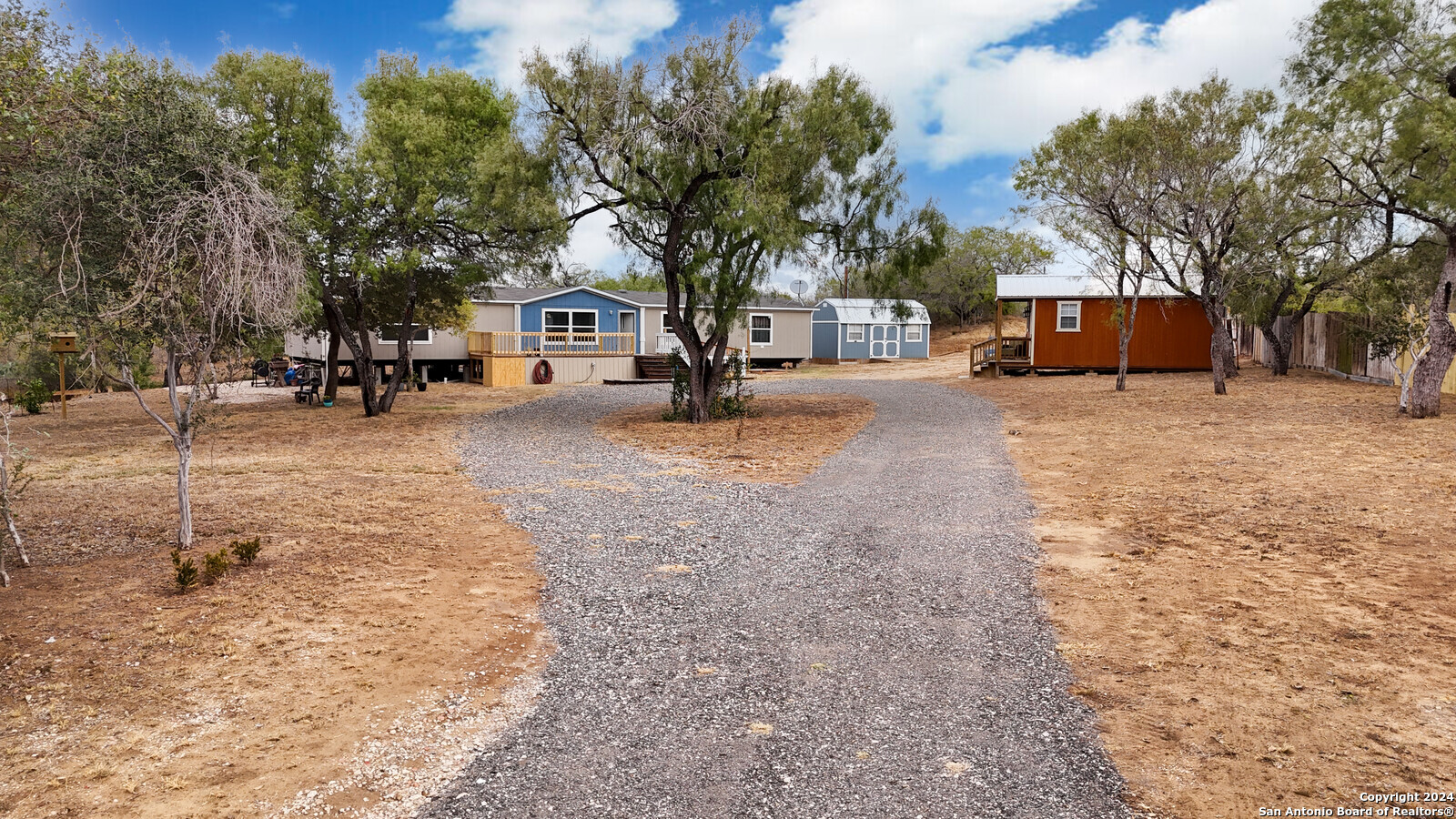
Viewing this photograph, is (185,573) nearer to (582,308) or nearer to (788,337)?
(582,308)

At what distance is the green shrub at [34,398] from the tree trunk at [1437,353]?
27.9 meters

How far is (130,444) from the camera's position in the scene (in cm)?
1377

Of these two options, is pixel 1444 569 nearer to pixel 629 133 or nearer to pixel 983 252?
pixel 629 133

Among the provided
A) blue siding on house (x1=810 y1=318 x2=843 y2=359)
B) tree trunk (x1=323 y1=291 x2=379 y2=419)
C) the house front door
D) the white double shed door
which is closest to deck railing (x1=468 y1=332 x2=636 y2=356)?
the house front door

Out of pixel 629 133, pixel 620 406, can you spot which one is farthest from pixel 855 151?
pixel 620 406

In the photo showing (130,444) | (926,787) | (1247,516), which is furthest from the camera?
(130,444)

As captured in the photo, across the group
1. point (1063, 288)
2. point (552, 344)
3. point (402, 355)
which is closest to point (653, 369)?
point (552, 344)

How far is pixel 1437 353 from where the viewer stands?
13828mm

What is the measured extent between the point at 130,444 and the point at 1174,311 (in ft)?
92.2

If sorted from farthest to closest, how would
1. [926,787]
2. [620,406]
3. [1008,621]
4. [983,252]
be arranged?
[983,252] < [620,406] < [1008,621] < [926,787]

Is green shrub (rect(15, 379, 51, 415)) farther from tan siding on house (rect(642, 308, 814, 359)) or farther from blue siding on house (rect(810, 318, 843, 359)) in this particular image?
blue siding on house (rect(810, 318, 843, 359))

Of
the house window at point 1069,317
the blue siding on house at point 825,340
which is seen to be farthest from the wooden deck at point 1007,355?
the blue siding on house at point 825,340

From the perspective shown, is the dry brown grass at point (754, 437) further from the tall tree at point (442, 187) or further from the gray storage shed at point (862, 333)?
the gray storage shed at point (862, 333)

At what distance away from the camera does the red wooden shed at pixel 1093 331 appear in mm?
27406
